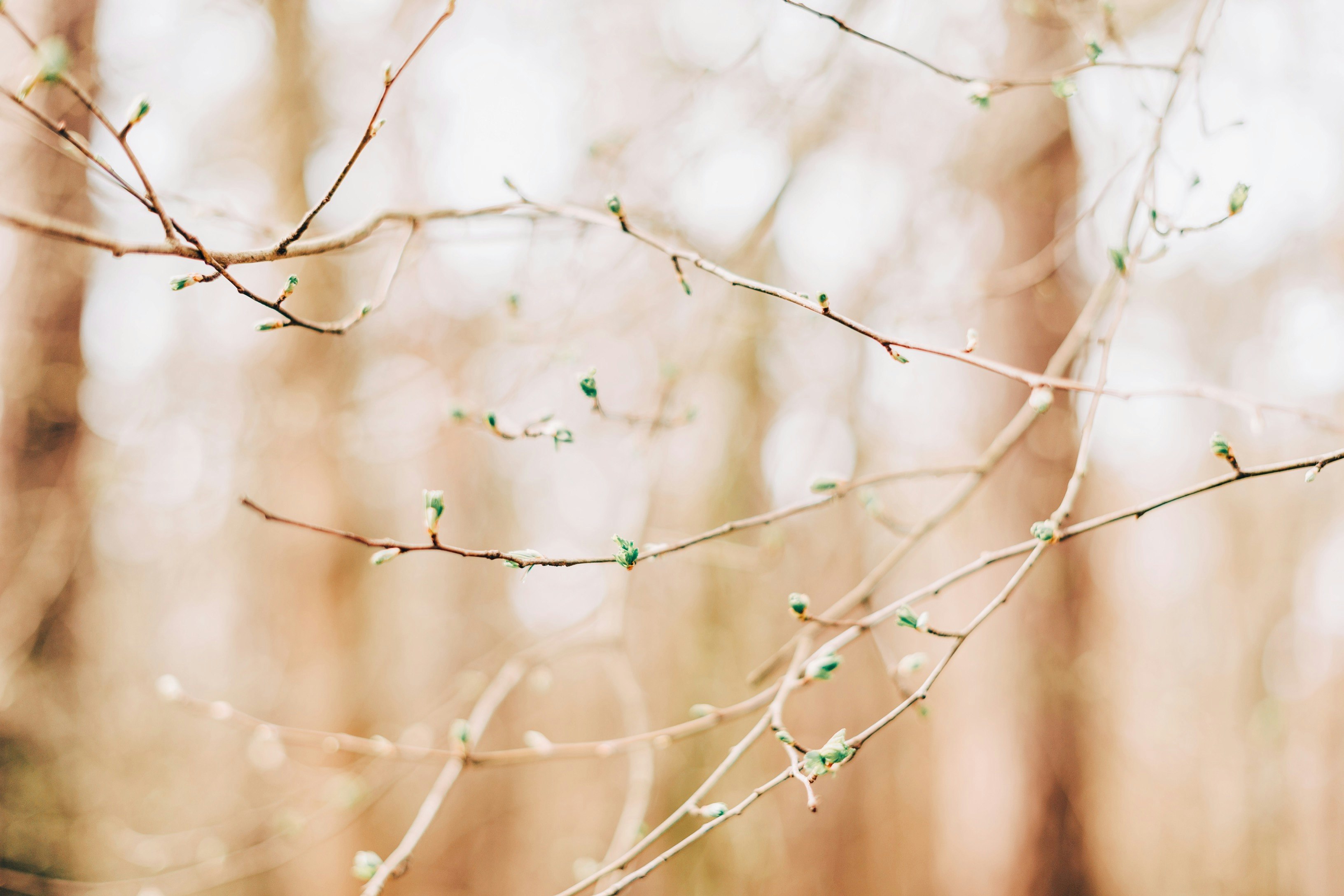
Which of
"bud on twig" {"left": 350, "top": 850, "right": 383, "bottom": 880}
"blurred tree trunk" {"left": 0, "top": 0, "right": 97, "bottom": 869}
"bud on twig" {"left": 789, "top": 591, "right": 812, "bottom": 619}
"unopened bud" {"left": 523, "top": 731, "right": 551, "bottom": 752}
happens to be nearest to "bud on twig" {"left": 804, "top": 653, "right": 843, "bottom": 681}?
"bud on twig" {"left": 789, "top": 591, "right": 812, "bottom": 619}

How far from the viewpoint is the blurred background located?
216 centimetres

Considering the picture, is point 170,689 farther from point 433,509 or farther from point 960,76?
point 960,76

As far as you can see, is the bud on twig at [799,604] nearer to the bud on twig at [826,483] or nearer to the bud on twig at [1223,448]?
the bud on twig at [826,483]

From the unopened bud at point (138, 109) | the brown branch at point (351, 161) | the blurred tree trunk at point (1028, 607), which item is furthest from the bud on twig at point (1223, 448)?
the blurred tree trunk at point (1028, 607)

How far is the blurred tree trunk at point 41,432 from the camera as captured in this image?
266 cm

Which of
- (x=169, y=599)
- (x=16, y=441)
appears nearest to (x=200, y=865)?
(x=16, y=441)

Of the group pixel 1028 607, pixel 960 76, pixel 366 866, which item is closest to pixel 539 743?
pixel 366 866

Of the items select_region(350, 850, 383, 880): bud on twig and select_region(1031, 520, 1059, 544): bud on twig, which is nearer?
select_region(1031, 520, 1059, 544): bud on twig

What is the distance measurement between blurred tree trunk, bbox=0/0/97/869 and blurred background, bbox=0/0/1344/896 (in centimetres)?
1

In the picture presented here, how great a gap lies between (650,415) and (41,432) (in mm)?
2702

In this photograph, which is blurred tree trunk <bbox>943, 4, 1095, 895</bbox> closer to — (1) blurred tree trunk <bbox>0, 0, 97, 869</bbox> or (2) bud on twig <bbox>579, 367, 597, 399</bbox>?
(2) bud on twig <bbox>579, 367, 597, 399</bbox>

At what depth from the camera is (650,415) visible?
1.94m

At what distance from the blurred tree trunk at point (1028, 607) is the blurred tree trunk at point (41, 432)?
3.58m

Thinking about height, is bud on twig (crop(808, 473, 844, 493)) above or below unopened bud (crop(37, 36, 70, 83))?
below
